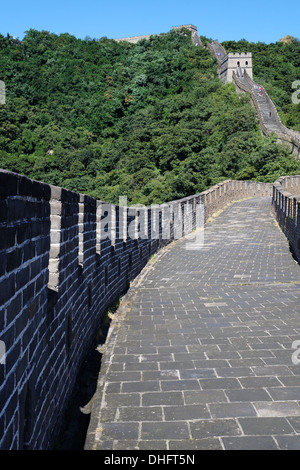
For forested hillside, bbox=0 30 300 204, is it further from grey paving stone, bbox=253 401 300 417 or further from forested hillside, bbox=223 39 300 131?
grey paving stone, bbox=253 401 300 417

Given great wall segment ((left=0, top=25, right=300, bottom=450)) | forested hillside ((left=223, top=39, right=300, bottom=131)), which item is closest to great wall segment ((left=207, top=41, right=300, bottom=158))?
forested hillside ((left=223, top=39, right=300, bottom=131))

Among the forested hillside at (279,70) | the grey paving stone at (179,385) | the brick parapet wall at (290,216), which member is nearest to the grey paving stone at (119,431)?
the grey paving stone at (179,385)

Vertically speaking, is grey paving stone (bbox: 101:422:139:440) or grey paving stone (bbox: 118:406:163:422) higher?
grey paving stone (bbox: 118:406:163:422)

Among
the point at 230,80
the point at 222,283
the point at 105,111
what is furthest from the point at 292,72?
the point at 222,283

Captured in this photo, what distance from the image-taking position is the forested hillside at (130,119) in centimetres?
4397

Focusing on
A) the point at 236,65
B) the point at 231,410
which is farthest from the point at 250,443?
the point at 236,65

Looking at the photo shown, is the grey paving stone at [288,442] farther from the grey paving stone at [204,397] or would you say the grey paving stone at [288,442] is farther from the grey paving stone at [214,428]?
the grey paving stone at [204,397]

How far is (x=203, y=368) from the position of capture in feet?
15.2

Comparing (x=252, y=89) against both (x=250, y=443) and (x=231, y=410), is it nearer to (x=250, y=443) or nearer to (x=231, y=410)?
(x=231, y=410)

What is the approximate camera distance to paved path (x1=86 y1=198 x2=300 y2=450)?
3381 millimetres

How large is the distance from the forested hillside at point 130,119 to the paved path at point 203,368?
95.5ft

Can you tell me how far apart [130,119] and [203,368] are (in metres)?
69.4

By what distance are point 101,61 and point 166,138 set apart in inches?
1871

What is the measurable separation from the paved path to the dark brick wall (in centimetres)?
44
